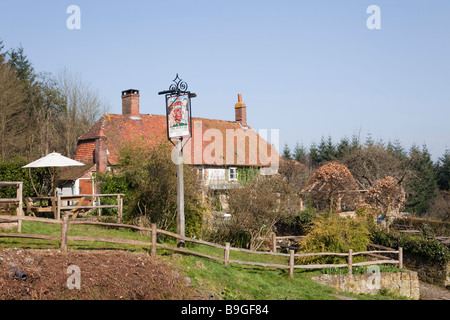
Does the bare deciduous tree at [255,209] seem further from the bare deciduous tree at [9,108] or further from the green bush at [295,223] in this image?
the bare deciduous tree at [9,108]

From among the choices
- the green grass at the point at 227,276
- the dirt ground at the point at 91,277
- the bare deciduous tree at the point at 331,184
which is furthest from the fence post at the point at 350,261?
the bare deciduous tree at the point at 331,184

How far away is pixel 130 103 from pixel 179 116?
20.7 m

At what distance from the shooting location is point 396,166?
42.8 meters

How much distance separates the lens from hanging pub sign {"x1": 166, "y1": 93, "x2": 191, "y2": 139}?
12.7 metres

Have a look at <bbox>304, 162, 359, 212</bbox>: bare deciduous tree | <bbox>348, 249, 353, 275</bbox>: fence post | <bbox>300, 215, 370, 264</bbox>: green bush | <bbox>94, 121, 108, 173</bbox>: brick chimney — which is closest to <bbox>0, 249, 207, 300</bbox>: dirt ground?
<bbox>348, 249, 353, 275</bbox>: fence post

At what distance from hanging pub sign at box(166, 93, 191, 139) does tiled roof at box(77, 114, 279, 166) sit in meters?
14.9

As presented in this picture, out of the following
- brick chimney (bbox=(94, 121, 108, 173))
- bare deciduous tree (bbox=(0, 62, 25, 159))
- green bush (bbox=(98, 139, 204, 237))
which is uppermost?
bare deciduous tree (bbox=(0, 62, 25, 159))

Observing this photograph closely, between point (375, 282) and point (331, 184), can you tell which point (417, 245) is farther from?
point (331, 184)

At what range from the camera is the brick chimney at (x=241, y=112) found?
38812 mm

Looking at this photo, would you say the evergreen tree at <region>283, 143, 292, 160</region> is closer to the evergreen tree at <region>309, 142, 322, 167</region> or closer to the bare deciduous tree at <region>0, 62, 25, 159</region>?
the evergreen tree at <region>309, 142, 322, 167</region>

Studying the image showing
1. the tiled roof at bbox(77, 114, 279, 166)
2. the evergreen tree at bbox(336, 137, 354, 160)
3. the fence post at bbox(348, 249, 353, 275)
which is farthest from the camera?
the evergreen tree at bbox(336, 137, 354, 160)

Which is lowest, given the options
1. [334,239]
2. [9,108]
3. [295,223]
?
[295,223]

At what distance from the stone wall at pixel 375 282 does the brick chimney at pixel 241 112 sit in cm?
2491

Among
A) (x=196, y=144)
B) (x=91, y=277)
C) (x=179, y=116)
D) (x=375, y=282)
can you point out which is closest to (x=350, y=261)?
(x=375, y=282)
